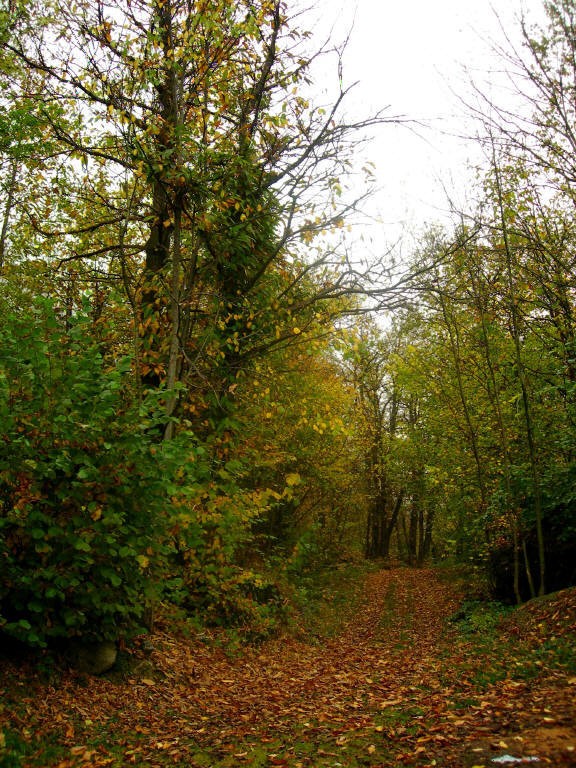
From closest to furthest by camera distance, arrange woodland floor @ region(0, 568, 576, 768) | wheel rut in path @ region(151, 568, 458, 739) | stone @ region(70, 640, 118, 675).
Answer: woodland floor @ region(0, 568, 576, 768) → wheel rut in path @ region(151, 568, 458, 739) → stone @ region(70, 640, 118, 675)

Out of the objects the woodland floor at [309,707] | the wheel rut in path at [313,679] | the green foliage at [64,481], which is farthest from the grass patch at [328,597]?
the green foliage at [64,481]

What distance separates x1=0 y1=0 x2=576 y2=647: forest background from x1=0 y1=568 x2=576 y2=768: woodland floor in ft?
2.32

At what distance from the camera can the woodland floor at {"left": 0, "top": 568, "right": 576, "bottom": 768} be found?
14.5 feet

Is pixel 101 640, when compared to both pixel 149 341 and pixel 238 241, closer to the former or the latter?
pixel 149 341

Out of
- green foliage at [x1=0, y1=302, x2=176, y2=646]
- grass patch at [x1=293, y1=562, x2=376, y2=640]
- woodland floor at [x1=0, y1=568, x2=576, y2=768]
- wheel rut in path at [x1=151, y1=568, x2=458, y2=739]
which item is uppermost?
green foliage at [x1=0, y1=302, x2=176, y2=646]

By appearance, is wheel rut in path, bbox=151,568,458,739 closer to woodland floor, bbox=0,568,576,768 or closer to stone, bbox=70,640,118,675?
woodland floor, bbox=0,568,576,768

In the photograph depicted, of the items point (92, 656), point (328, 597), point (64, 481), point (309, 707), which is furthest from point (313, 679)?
point (328, 597)

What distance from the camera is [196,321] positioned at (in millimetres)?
9656

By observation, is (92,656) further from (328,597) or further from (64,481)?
(328,597)

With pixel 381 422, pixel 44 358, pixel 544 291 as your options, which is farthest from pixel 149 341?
pixel 381 422

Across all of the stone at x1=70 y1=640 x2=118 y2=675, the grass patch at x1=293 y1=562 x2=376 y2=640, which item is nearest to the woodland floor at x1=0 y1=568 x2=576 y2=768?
the stone at x1=70 y1=640 x2=118 y2=675

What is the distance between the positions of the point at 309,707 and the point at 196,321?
19.9 ft

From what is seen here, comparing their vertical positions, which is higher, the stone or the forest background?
the forest background

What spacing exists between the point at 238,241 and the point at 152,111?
94.1 inches
